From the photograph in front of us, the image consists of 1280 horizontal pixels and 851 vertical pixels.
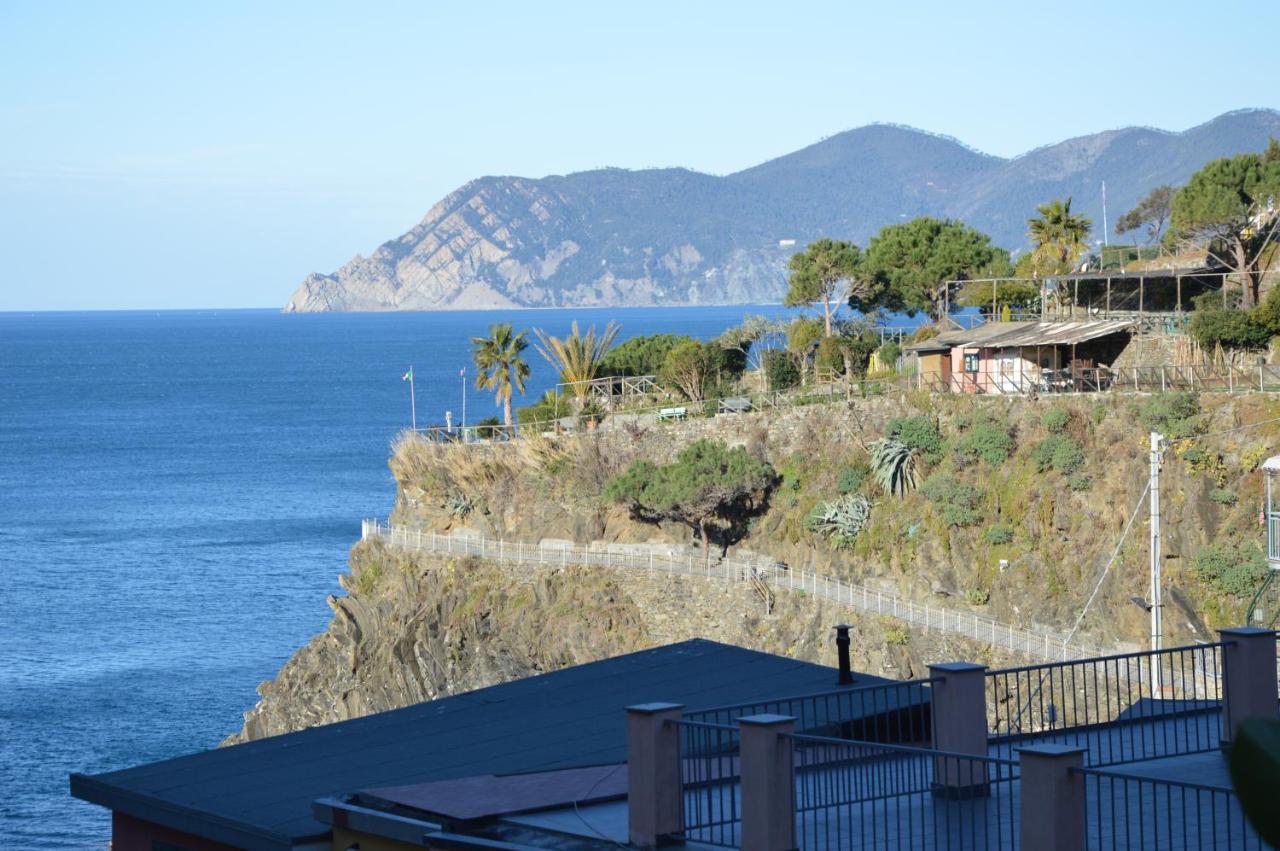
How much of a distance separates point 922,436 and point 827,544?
374 cm

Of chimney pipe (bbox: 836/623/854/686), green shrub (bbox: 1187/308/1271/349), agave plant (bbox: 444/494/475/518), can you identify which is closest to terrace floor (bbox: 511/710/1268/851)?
chimney pipe (bbox: 836/623/854/686)

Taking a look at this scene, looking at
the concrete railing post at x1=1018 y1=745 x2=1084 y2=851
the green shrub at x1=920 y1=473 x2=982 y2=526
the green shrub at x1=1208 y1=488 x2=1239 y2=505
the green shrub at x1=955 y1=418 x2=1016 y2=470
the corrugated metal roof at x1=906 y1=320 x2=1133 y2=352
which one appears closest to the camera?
the concrete railing post at x1=1018 y1=745 x2=1084 y2=851

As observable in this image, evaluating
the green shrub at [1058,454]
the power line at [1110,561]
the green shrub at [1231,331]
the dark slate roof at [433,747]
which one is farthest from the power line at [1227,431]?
the dark slate roof at [433,747]

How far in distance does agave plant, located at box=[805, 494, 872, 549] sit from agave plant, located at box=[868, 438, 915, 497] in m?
0.71

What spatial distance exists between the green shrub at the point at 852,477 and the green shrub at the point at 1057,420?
500 centimetres

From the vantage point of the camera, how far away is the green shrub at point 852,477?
44094 millimetres

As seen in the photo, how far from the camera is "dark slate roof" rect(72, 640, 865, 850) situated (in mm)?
13156

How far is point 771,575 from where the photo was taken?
142 ft

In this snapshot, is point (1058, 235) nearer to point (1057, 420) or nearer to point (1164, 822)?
point (1057, 420)

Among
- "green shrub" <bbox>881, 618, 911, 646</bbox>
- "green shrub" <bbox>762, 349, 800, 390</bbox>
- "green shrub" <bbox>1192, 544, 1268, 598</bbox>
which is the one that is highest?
"green shrub" <bbox>762, 349, 800, 390</bbox>

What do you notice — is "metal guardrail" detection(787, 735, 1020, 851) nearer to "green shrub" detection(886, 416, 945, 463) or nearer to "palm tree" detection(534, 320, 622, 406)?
"green shrub" detection(886, 416, 945, 463)

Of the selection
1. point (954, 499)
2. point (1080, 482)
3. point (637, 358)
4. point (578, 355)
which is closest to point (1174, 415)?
point (1080, 482)

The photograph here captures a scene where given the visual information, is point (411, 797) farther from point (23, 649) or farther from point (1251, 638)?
point (23, 649)

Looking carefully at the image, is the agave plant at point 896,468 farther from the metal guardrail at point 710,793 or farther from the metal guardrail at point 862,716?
the metal guardrail at point 710,793
